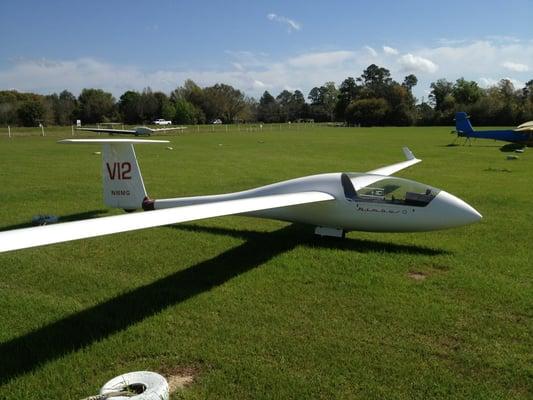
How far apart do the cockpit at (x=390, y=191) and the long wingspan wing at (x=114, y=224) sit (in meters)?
1.07

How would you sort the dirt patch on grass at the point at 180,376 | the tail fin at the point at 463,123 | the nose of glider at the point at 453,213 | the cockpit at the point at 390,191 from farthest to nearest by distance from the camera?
the tail fin at the point at 463,123, the cockpit at the point at 390,191, the nose of glider at the point at 453,213, the dirt patch on grass at the point at 180,376

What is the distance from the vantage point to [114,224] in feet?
16.0

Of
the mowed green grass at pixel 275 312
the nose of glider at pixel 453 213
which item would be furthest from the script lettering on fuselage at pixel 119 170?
the nose of glider at pixel 453 213

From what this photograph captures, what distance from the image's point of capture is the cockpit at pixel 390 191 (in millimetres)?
8250

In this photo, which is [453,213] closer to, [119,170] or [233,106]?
[119,170]

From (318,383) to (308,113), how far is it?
170m

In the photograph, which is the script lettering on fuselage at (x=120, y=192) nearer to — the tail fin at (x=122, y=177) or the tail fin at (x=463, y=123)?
the tail fin at (x=122, y=177)

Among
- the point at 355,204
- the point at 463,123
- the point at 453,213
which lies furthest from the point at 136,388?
the point at 463,123

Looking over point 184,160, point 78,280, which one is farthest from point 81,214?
point 184,160

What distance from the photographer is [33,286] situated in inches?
273

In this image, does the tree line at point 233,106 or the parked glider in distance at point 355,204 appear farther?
the tree line at point 233,106

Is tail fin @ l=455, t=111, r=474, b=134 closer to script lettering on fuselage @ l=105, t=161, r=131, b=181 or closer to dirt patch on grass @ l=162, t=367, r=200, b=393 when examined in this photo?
script lettering on fuselage @ l=105, t=161, r=131, b=181

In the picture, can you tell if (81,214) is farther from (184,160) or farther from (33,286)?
(184,160)

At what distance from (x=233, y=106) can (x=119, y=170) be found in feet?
440
